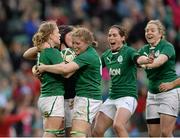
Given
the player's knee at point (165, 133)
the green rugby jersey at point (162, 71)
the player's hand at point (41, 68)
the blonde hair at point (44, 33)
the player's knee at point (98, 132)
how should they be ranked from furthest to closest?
the player's knee at point (98, 132), the green rugby jersey at point (162, 71), the player's knee at point (165, 133), the blonde hair at point (44, 33), the player's hand at point (41, 68)

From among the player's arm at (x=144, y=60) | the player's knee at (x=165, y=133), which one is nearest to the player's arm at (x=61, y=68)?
the player's arm at (x=144, y=60)

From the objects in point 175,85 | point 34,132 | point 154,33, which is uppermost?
point 154,33

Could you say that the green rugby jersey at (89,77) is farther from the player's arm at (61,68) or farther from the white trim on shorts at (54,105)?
the white trim on shorts at (54,105)

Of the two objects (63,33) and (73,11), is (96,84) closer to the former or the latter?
(63,33)

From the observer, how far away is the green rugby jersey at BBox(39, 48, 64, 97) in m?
10.9

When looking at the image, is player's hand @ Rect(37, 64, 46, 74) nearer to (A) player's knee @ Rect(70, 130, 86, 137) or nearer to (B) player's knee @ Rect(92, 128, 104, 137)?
(A) player's knee @ Rect(70, 130, 86, 137)

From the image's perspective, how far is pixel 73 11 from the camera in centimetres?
2003

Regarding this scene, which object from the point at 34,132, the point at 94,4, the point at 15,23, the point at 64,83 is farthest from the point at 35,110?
the point at 64,83

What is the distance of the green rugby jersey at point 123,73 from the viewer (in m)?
11.9

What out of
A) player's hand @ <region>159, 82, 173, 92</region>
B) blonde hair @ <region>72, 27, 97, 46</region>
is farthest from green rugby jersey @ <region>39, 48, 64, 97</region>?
player's hand @ <region>159, 82, 173, 92</region>

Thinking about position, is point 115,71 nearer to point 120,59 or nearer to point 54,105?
point 120,59

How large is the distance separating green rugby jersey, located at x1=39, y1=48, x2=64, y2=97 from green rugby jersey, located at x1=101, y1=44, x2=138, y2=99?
1280 millimetres

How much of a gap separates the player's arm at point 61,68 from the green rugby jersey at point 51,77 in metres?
0.11

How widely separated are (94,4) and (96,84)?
9489mm
